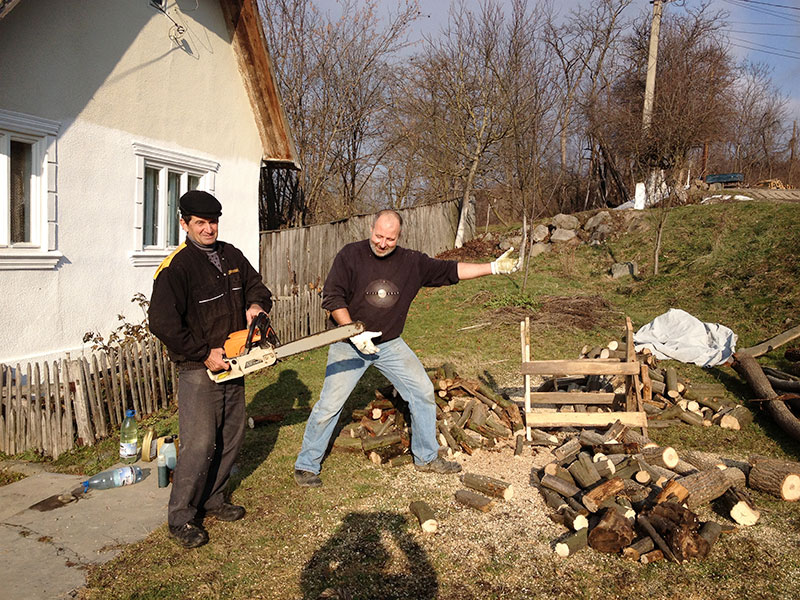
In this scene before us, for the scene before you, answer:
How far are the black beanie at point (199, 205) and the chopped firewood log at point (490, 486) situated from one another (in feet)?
9.39

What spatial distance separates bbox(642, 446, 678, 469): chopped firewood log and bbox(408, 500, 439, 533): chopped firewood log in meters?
2.02

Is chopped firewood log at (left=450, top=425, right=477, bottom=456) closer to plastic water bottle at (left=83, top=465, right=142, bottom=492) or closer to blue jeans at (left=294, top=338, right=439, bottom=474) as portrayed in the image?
blue jeans at (left=294, top=338, right=439, bottom=474)

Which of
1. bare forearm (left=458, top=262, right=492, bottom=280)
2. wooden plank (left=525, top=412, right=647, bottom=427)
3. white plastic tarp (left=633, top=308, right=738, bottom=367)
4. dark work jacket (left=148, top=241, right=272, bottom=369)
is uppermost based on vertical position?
bare forearm (left=458, top=262, right=492, bottom=280)

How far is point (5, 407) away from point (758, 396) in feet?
26.7

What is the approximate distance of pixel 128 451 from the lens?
528cm

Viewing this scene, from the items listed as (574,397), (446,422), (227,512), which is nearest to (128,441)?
(227,512)

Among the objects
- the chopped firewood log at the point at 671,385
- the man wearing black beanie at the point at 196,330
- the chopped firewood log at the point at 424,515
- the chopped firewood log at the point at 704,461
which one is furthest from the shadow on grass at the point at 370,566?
the chopped firewood log at the point at 671,385

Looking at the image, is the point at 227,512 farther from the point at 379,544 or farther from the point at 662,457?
the point at 662,457

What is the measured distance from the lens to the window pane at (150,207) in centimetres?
852

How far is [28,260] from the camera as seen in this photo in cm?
640

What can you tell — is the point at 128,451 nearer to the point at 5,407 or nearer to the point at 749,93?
the point at 5,407

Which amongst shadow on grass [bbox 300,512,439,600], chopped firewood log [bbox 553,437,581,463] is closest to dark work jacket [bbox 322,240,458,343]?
shadow on grass [bbox 300,512,439,600]

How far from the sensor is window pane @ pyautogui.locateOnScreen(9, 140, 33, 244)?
21.0 feet

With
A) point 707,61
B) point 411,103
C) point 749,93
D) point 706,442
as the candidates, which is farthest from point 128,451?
point 749,93
